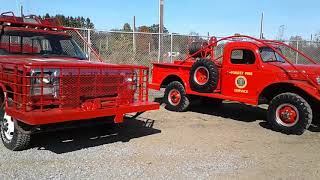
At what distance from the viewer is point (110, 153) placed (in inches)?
271

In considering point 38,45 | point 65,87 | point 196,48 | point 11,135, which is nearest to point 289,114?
point 196,48

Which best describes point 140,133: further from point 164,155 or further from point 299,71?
point 299,71

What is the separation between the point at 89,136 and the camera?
8.06m

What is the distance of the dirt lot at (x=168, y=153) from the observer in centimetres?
593

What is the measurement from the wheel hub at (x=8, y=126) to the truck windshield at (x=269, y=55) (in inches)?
222

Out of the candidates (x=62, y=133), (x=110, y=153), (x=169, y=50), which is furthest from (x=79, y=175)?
(x=169, y=50)

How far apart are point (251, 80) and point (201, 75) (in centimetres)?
138

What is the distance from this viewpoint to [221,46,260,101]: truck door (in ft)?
31.8

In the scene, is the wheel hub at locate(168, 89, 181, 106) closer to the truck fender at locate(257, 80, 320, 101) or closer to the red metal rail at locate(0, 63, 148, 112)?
the truck fender at locate(257, 80, 320, 101)

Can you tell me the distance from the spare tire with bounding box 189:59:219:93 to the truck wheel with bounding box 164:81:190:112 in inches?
20.1

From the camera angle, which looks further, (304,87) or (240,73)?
(240,73)

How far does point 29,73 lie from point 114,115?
1626 mm

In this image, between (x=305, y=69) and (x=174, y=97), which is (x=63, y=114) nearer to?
(x=305, y=69)

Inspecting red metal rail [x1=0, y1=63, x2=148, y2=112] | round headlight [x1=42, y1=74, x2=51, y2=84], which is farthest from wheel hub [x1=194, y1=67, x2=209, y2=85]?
round headlight [x1=42, y1=74, x2=51, y2=84]
